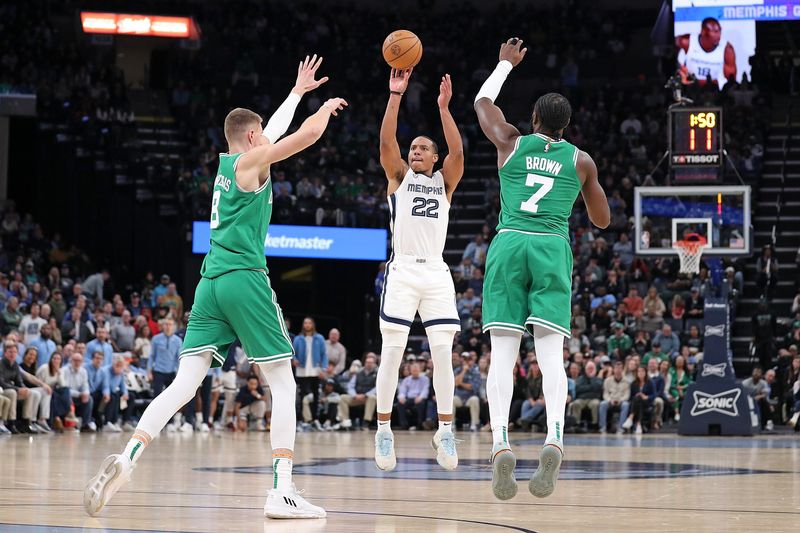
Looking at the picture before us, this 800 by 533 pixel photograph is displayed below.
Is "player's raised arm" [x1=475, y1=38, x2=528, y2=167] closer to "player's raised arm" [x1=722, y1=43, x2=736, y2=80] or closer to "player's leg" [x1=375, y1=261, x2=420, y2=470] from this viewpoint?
"player's leg" [x1=375, y1=261, x2=420, y2=470]

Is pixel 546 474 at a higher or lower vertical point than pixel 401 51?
lower

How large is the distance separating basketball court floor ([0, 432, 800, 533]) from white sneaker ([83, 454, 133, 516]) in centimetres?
9

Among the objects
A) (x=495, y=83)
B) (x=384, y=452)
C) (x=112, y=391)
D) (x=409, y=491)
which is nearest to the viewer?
(x=495, y=83)

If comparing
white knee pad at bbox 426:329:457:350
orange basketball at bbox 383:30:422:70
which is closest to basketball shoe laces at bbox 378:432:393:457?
white knee pad at bbox 426:329:457:350

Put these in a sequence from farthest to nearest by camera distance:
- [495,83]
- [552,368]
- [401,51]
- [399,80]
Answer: [401,51]
[399,80]
[495,83]
[552,368]

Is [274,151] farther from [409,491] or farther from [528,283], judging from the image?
[409,491]

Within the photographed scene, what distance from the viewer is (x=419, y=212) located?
888 cm

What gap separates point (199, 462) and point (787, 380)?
11911 millimetres

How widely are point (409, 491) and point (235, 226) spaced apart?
2240 millimetres

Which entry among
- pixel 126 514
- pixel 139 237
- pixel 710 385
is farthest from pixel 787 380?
pixel 126 514

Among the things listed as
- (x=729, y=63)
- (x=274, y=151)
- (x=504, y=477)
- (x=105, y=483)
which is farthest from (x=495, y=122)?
(x=729, y=63)

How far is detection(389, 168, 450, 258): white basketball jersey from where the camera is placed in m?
8.88

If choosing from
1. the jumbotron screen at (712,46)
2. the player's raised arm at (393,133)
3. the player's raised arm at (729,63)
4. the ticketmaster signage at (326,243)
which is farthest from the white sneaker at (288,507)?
the player's raised arm at (729,63)

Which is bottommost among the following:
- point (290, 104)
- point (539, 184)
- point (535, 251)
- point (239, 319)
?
point (239, 319)
